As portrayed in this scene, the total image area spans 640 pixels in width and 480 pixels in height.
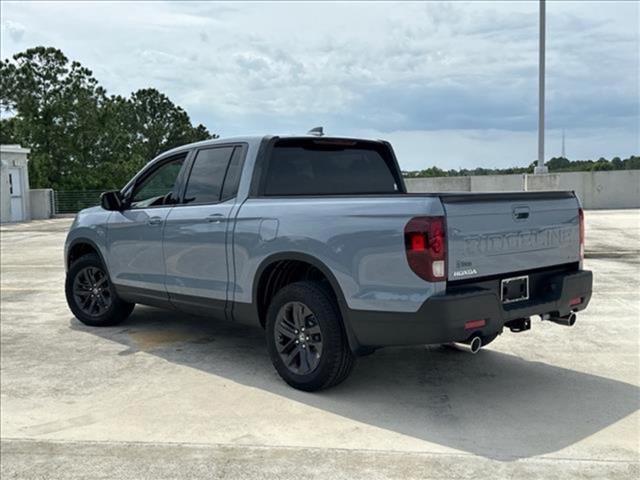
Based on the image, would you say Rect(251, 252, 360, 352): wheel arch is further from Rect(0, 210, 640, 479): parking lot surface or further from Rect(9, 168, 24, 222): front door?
Rect(9, 168, 24, 222): front door

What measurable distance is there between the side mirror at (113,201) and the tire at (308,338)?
243 centimetres

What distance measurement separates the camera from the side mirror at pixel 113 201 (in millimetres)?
6656

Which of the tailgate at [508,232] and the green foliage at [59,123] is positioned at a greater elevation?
the green foliage at [59,123]

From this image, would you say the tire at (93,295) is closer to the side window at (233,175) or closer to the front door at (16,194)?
the side window at (233,175)

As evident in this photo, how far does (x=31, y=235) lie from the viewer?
21.5 m

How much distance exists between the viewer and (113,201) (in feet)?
21.9

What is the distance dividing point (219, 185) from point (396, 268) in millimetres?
2090

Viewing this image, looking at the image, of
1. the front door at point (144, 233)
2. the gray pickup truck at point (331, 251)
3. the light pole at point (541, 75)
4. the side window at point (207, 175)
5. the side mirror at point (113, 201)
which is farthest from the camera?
the light pole at point (541, 75)

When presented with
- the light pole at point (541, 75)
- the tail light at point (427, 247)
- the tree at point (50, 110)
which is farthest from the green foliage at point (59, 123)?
the tail light at point (427, 247)

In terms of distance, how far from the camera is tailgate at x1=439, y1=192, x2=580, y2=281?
4203 millimetres

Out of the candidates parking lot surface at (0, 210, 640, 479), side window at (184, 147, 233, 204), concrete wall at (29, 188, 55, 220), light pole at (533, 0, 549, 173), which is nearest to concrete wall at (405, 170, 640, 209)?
light pole at (533, 0, 549, 173)

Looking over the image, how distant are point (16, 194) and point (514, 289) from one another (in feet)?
101

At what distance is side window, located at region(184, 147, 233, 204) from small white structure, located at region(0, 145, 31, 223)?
2711 centimetres

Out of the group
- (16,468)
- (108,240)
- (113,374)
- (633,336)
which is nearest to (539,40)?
(633,336)
